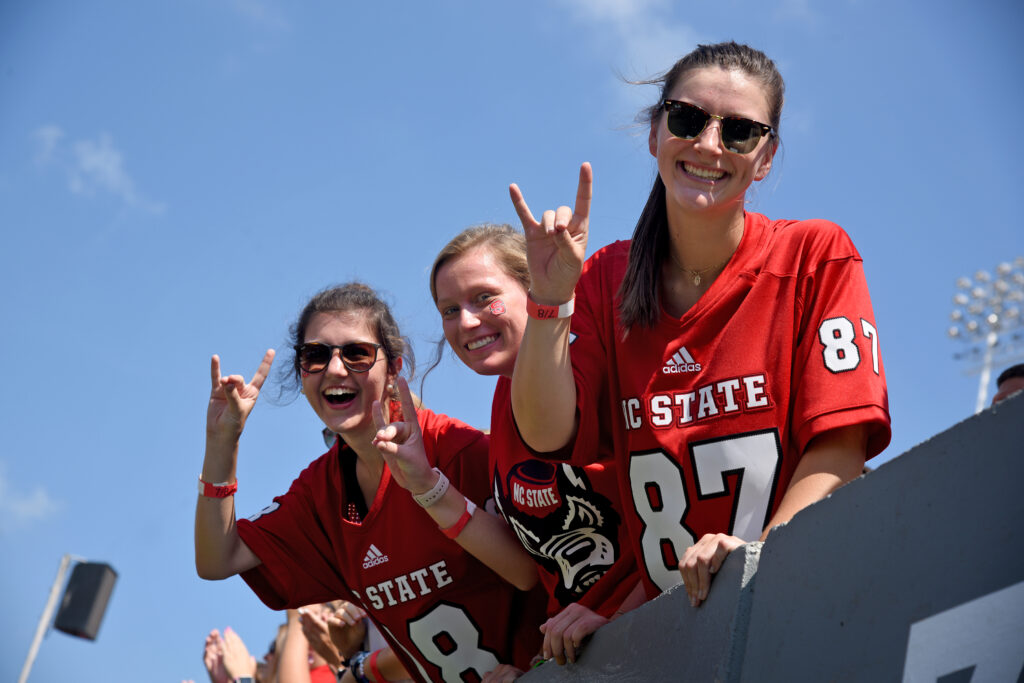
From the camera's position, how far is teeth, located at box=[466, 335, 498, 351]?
11.2ft

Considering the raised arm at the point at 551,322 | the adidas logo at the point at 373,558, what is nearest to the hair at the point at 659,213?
the raised arm at the point at 551,322

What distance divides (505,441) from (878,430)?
42.6 inches

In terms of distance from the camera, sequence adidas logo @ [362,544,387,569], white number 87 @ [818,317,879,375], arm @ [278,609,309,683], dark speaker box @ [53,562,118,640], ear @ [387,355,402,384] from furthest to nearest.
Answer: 1. dark speaker box @ [53,562,118,640]
2. arm @ [278,609,309,683]
3. ear @ [387,355,402,384]
4. adidas logo @ [362,544,387,569]
5. white number 87 @ [818,317,879,375]

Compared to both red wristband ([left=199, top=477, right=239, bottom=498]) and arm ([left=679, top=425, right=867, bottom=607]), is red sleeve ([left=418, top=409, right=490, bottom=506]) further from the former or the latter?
arm ([left=679, top=425, right=867, bottom=607])

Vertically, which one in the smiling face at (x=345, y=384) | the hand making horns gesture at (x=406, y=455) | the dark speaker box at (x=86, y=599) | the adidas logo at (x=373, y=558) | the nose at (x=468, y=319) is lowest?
the dark speaker box at (x=86, y=599)

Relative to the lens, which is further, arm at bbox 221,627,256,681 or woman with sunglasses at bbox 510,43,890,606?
arm at bbox 221,627,256,681

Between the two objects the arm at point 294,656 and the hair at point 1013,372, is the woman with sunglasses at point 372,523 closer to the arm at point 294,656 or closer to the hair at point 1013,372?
the arm at point 294,656

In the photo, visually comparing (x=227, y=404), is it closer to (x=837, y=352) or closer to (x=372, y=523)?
(x=372, y=523)

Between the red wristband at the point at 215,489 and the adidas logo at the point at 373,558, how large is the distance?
642 millimetres

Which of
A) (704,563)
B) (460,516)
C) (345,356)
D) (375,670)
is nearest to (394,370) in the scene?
(345,356)

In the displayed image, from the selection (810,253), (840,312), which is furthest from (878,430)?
(810,253)

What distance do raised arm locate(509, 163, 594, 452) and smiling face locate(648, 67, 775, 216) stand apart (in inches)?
10.7

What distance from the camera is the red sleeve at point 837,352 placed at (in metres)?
2.28

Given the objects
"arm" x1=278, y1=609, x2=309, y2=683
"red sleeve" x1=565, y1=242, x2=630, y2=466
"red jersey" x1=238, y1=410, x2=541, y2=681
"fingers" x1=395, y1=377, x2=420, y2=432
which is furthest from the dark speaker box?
"red sleeve" x1=565, y1=242, x2=630, y2=466
